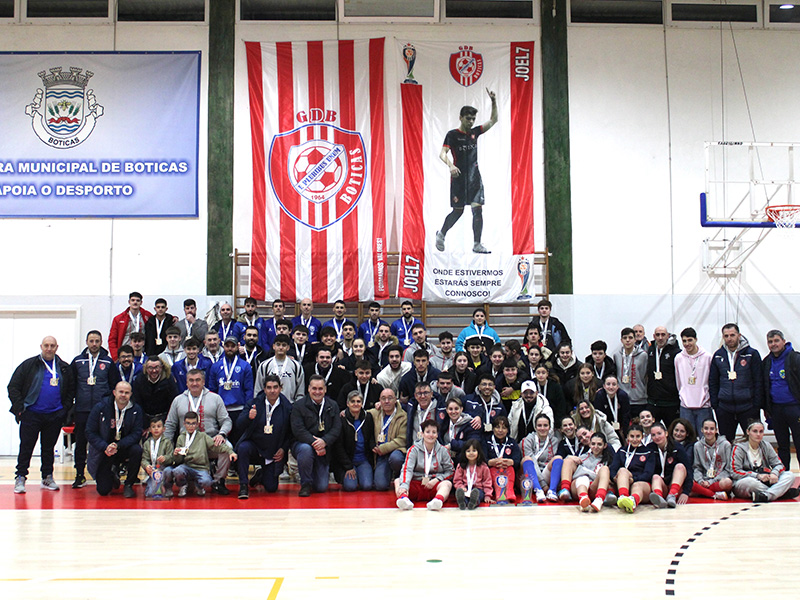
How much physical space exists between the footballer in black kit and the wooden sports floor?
16.2 ft

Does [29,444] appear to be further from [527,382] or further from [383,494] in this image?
[527,382]

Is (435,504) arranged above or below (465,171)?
below

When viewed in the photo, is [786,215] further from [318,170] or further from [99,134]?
[99,134]

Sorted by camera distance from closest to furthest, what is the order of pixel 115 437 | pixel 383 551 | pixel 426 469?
pixel 383 551 → pixel 426 469 → pixel 115 437

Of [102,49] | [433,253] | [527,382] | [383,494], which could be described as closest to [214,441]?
[383,494]

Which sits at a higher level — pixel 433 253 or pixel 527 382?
pixel 433 253

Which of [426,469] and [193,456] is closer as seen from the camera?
[426,469]

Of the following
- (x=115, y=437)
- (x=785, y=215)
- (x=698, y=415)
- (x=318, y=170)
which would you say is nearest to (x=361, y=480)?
(x=115, y=437)

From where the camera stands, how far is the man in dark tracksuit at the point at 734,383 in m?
8.73

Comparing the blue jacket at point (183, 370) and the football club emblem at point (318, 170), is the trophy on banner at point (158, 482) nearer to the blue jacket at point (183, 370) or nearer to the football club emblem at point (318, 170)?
the blue jacket at point (183, 370)

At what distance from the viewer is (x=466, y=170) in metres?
11.6

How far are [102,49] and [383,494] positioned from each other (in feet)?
27.1

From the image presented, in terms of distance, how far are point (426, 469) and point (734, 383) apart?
150 inches

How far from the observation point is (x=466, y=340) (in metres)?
9.68
